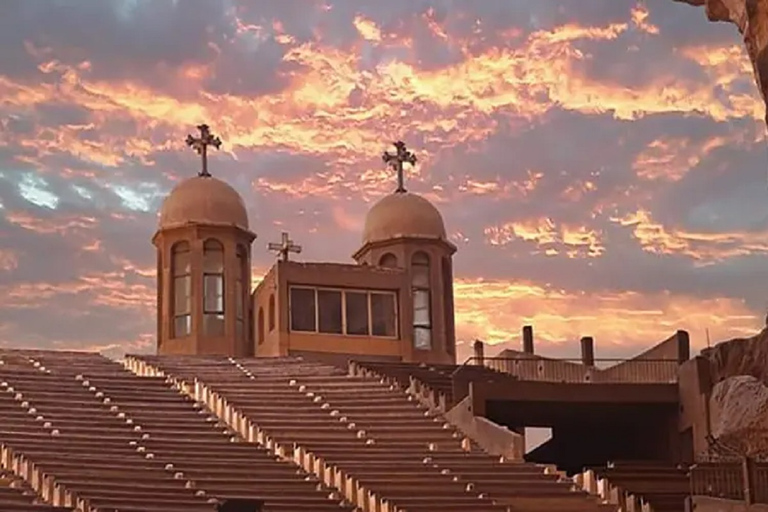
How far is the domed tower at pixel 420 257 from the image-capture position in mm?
40469

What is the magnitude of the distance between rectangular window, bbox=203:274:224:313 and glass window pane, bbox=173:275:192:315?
439 mm

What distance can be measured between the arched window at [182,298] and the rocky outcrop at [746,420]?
65.7 ft

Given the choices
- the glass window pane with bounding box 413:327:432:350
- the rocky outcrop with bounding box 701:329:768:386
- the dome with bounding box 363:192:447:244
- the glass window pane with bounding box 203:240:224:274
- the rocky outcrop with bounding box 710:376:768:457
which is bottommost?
the rocky outcrop with bounding box 710:376:768:457

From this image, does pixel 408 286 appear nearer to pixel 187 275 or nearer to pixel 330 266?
pixel 330 266

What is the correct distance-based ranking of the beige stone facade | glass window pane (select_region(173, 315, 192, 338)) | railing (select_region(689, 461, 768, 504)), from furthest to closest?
glass window pane (select_region(173, 315, 192, 338)), the beige stone facade, railing (select_region(689, 461, 768, 504))

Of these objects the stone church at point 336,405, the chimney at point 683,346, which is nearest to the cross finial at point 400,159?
the stone church at point 336,405

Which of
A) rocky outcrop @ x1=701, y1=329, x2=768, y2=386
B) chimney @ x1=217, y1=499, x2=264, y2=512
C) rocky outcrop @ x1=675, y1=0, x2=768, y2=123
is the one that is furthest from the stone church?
rocky outcrop @ x1=675, y1=0, x2=768, y2=123

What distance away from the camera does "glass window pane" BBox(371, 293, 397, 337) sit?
3884cm

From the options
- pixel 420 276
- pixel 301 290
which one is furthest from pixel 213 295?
pixel 420 276

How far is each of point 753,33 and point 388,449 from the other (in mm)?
14701

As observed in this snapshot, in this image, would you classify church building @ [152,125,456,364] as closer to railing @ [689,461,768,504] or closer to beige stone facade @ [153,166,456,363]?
beige stone facade @ [153,166,456,363]

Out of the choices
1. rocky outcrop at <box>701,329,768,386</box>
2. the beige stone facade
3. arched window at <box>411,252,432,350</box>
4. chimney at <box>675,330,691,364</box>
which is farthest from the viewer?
arched window at <box>411,252,432,350</box>

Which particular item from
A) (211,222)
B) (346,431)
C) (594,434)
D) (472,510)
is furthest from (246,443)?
(211,222)

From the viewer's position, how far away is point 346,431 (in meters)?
27.2
